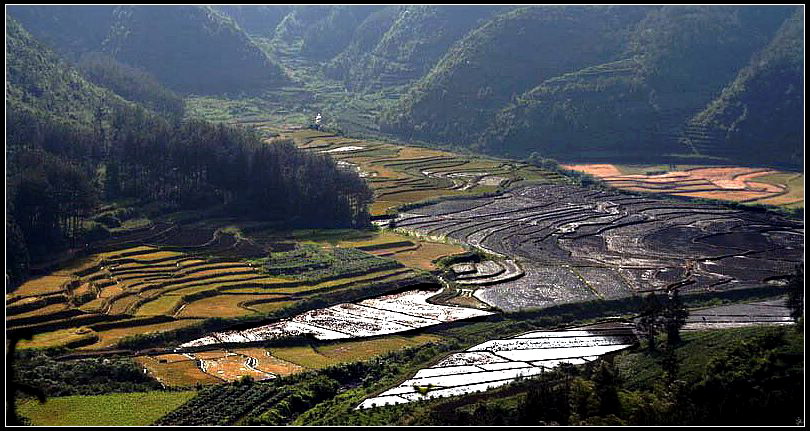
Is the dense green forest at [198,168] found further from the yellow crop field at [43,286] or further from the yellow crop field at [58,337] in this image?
the yellow crop field at [58,337]

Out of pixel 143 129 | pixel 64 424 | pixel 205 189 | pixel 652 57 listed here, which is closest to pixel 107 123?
pixel 143 129

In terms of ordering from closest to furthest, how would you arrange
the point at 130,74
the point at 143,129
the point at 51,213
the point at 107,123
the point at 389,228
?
the point at 51,213, the point at 389,228, the point at 143,129, the point at 107,123, the point at 130,74

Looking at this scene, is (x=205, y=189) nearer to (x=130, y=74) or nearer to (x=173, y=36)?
(x=130, y=74)

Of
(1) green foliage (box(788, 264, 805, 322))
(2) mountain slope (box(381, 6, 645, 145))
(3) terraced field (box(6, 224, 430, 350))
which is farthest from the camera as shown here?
(2) mountain slope (box(381, 6, 645, 145))

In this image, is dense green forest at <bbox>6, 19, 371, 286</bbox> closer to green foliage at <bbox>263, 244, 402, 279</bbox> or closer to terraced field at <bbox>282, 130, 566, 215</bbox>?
Answer: terraced field at <bbox>282, 130, 566, 215</bbox>

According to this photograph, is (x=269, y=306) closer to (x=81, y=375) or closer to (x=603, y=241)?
(x=81, y=375)

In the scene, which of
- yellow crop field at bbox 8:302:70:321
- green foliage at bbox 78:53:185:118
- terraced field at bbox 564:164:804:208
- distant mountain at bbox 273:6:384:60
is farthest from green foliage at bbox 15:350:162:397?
distant mountain at bbox 273:6:384:60
